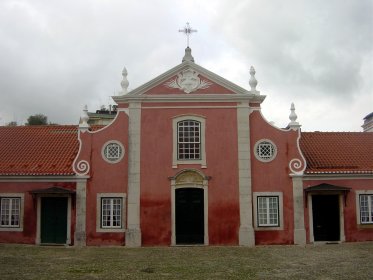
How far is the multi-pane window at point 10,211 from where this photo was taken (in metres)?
Result: 19.8

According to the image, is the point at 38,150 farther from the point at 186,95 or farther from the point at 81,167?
the point at 186,95

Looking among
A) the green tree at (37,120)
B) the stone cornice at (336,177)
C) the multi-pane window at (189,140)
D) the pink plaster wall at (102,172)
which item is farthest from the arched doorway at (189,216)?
the green tree at (37,120)

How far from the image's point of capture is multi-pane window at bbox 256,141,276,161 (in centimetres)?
1989

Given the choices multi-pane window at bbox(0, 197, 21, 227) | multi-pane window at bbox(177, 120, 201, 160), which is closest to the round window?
multi-pane window at bbox(177, 120, 201, 160)

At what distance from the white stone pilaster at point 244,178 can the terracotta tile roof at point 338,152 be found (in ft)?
8.54

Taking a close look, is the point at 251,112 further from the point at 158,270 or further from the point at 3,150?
the point at 3,150

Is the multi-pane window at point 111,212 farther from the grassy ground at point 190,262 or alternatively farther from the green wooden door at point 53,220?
the green wooden door at point 53,220

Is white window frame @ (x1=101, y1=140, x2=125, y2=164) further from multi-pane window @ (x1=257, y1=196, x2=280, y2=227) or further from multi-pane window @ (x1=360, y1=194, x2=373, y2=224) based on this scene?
multi-pane window @ (x1=360, y1=194, x2=373, y2=224)

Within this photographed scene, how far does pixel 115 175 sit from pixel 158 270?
741cm

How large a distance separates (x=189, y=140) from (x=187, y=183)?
181cm

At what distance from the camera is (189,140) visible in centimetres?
1988

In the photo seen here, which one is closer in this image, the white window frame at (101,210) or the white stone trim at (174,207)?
the white stone trim at (174,207)

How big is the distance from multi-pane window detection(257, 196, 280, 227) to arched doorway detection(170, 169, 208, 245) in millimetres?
2239

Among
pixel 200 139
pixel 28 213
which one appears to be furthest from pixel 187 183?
A: pixel 28 213
